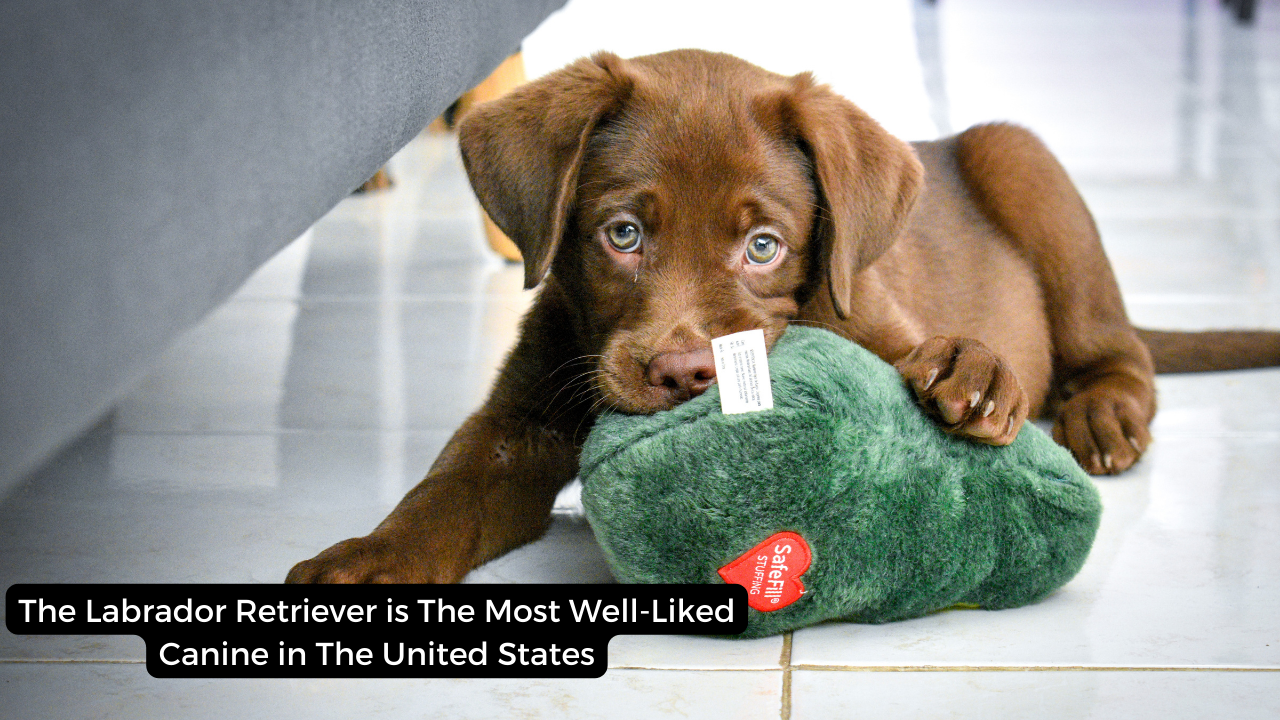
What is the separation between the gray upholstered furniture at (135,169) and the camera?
1.15 metres

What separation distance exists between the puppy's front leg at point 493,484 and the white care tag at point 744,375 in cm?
43

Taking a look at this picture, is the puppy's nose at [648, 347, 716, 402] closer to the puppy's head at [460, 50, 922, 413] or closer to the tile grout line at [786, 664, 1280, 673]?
the puppy's head at [460, 50, 922, 413]

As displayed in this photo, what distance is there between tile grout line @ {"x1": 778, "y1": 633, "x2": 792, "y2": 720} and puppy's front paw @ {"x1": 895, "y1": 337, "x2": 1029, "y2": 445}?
0.38 metres

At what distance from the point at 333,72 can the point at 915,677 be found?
44.6 inches

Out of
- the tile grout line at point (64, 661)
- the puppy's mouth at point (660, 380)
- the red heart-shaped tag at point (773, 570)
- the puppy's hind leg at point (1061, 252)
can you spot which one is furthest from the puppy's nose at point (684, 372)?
the puppy's hind leg at point (1061, 252)

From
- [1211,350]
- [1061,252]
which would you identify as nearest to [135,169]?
[1061,252]

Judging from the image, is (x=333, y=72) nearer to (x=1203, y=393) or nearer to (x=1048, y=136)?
(x=1203, y=393)

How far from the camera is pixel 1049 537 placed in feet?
6.10

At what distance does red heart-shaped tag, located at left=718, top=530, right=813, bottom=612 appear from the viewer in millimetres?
1733

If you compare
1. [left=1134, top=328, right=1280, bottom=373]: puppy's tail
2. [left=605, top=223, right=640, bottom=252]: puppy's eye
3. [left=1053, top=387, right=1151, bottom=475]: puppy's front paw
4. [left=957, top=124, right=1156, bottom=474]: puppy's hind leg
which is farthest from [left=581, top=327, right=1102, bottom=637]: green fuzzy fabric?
[left=1134, top=328, right=1280, bottom=373]: puppy's tail

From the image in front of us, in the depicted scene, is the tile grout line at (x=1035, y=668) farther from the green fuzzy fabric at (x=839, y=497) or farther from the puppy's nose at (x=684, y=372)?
the puppy's nose at (x=684, y=372)

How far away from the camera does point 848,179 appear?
220 centimetres

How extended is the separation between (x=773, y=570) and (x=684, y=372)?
325 millimetres

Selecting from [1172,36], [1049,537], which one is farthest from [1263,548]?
[1172,36]
